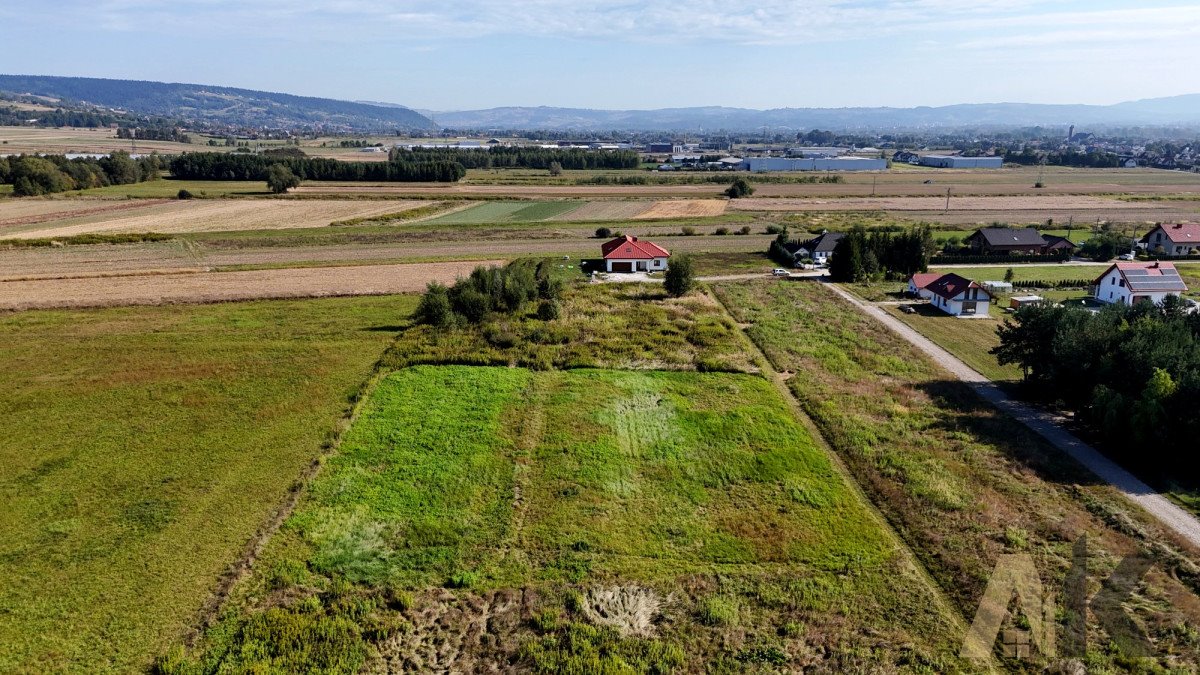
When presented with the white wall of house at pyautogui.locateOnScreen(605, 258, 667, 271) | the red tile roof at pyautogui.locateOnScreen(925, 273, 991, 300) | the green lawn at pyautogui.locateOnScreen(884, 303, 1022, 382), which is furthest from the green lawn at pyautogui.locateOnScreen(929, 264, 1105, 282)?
the white wall of house at pyautogui.locateOnScreen(605, 258, 667, 271)

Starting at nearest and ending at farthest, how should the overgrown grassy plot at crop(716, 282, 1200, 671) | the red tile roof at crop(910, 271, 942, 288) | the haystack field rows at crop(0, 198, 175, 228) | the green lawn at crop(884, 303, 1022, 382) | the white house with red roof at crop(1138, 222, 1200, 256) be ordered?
the overgrown grassy plot at crop(716, 282, 1200, 671), the green lawn at crop(884, 303, 1022, 382), the red tile roof at crop(910, 271, 942, 288), the white house with red roof at crop(1138, 222, 1200, 256), the haystack field rows at crop(0, 198, 175, 228)

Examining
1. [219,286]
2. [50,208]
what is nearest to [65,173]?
[50,208]

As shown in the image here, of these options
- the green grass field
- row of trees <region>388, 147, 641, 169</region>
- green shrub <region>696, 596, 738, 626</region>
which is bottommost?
green shrub <region>696, 596, 738, 626</region>

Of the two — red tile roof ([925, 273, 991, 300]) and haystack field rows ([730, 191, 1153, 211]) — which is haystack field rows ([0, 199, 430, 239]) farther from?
red tile roof ([925, 273, 991, 300])

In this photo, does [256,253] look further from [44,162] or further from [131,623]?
[44,162]

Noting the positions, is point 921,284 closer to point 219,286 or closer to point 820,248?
point 820,248
